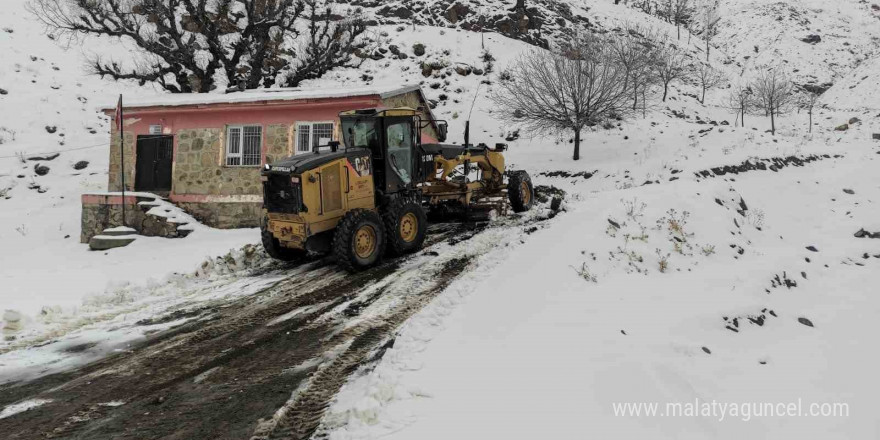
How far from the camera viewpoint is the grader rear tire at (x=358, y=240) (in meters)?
6.56

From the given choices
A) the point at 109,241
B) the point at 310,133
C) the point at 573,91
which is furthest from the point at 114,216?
the point at 573,91

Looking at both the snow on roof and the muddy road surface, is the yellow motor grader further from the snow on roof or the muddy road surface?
the snow on roof

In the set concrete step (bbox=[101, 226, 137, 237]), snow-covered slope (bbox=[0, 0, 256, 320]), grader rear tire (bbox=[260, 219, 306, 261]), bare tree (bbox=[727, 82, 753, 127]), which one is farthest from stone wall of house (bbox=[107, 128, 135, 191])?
bare tree (bbox=[727, 82, 753, 127])

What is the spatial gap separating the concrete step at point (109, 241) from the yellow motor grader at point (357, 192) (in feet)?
20.0

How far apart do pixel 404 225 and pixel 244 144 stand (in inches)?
298

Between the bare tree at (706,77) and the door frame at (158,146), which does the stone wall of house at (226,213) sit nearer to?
the door frame at (158,146)

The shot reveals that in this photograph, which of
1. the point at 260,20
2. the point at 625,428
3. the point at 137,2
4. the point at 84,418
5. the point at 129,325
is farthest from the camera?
the point at 260,20

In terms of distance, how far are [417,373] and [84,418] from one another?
2392mm

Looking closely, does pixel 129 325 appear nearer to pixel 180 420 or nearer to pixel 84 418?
pixel 84 418

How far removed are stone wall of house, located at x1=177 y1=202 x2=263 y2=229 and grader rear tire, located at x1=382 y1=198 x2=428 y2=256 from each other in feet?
21.8

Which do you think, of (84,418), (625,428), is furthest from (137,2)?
(625,428)

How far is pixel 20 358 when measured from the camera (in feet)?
13.6

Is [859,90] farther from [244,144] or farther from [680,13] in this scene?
[244,144]

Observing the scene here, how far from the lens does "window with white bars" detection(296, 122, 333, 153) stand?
41.0 ft
